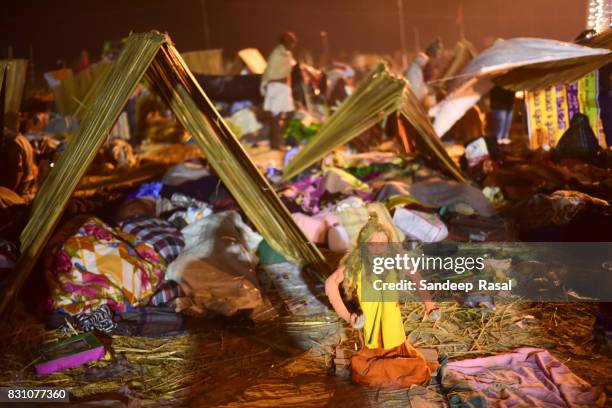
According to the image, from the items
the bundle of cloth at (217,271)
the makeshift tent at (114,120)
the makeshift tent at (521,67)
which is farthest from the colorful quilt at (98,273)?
the makeshift tent at (521,67)

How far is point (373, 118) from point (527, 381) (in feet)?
11.6

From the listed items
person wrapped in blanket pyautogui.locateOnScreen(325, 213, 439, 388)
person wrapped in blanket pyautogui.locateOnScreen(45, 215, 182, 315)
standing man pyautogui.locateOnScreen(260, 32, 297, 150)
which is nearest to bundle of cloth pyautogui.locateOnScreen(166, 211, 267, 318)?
person wrapped in blanket pyautogui.locateOnScreen(45, 215, 182, 315)

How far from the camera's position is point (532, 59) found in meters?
5.99

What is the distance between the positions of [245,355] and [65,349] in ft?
3.80

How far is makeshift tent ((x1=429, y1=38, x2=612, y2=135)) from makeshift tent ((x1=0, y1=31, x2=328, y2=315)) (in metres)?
3.34

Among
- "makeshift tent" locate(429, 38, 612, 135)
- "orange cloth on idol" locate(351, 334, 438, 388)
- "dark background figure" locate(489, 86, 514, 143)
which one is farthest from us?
"dark background figure" locate(489, 86, 514, 143)

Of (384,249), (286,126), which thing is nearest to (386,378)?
(384,249)

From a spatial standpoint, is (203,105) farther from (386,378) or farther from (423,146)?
(423,146)

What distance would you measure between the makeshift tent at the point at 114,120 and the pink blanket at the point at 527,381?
163 cm

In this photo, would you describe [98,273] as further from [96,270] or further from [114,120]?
[114,120]

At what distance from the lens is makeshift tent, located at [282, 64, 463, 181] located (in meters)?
5.84

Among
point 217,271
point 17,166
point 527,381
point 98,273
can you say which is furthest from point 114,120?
point 17,166

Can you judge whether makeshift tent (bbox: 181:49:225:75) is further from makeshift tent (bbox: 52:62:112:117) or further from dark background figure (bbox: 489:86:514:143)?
dark background figure (bbox: 489:86:514:143)

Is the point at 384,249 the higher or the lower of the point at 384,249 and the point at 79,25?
the lower
